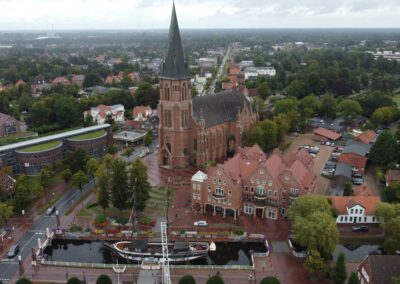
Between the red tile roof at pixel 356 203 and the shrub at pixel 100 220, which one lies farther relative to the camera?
the shrub at pixel 100 220

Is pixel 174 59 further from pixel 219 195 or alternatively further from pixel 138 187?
pixel 219 195

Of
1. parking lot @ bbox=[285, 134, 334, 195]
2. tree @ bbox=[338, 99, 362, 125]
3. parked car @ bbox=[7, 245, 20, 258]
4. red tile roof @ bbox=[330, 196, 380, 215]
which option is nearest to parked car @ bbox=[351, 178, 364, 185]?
parking lot @ bbox=[285, 134, 334, 195]

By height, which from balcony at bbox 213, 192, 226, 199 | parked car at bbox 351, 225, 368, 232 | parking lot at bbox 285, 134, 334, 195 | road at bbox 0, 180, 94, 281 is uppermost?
balcony at bbox 213, 192, 226, 199

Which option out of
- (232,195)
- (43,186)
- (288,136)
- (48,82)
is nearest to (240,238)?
(232,195)

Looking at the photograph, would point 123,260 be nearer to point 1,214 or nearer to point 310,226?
point 1,214

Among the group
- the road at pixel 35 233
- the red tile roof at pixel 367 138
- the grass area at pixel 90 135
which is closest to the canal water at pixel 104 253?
the road at pixel 35 233

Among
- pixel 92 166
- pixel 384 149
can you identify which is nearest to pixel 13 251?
pixel 92 166

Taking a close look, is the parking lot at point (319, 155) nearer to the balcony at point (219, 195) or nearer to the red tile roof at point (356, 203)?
the red tile roof at point (356, 203)

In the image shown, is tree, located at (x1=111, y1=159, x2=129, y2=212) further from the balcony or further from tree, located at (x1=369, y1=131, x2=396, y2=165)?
tree, located at (x1=369, y1=131, x2=396, y2=165)
